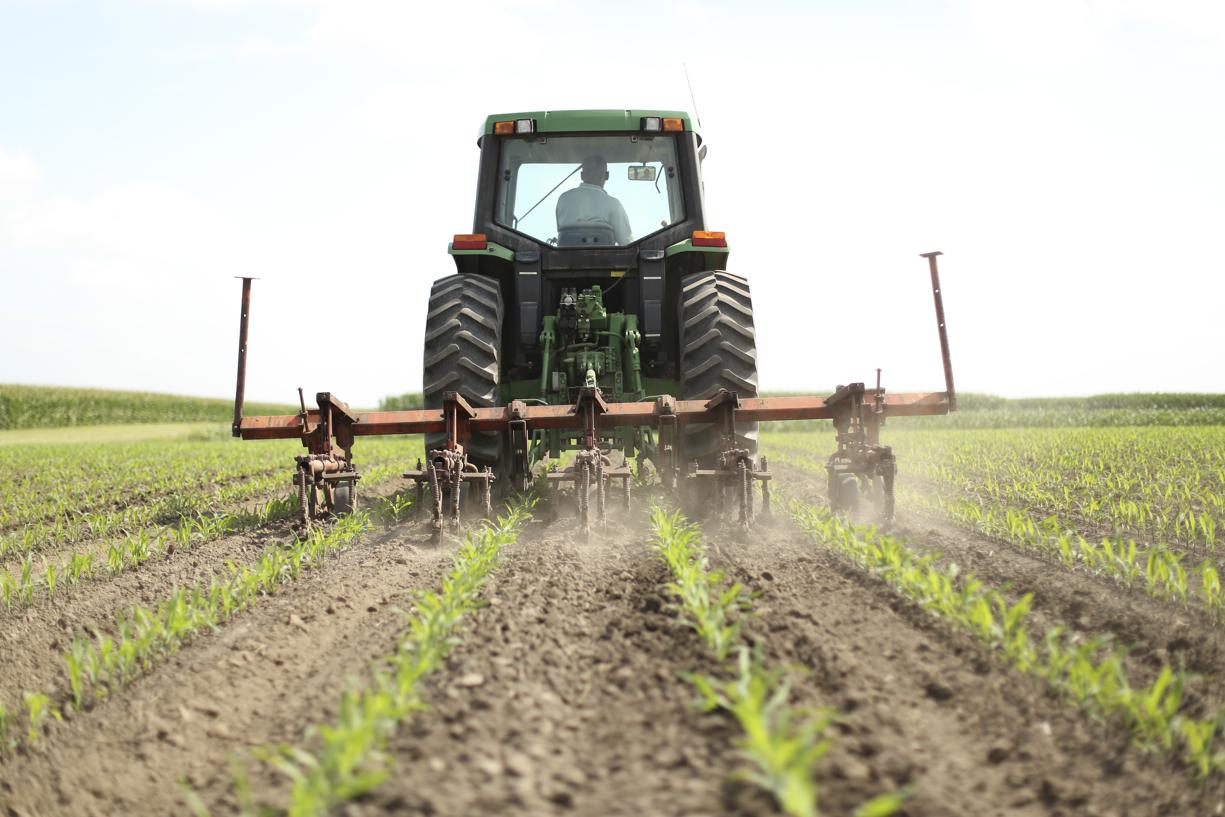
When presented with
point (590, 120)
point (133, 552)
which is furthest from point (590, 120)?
point (133, 552)

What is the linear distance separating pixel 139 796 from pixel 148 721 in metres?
0.40

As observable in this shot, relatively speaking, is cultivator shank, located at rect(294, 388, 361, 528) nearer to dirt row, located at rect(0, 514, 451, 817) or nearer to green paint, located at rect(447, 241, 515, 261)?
green paint, located at rect(447, 241, 515, 261)

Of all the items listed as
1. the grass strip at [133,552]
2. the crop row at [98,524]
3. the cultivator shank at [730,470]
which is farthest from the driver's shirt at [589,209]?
the crop row at [98,524]

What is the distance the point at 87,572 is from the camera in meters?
4.67

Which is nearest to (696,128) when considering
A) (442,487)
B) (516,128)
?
(516,128)

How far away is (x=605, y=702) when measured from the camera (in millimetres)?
2521

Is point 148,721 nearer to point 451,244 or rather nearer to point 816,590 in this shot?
point 816,590

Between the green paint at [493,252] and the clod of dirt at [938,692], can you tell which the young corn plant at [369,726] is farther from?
the green paint at [493,252]

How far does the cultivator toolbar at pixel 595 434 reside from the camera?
512cm

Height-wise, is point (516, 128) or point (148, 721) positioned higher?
point (516, 128)

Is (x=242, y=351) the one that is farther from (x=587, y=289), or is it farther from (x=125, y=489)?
(x=125, y=489)

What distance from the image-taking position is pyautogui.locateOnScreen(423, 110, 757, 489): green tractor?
233 inches

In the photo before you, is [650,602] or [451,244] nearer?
[650,602]

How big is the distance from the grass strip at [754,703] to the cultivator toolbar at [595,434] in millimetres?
1053
